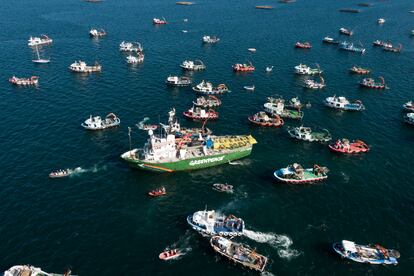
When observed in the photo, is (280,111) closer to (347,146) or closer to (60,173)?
(347,146)

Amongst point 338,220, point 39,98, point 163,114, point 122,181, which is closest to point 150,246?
point 122,181

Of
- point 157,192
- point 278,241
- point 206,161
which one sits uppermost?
point 206,161

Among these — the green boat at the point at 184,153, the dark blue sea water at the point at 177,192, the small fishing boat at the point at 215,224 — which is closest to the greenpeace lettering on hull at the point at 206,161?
the green boat at the point at 184,153

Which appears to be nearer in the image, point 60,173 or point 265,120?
point 60,173

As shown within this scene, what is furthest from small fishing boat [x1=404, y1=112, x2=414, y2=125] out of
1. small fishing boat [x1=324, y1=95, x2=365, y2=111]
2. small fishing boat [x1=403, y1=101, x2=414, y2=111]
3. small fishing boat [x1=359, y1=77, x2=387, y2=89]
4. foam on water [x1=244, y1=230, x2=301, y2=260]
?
foam on water [x1=244, y1=230, x2=301, y2=260]

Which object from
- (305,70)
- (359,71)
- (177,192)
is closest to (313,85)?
(305,70)

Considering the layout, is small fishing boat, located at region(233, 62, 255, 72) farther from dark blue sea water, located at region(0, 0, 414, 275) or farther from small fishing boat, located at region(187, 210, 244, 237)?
small fishing boat, located at region(187, 210, 244, 237)

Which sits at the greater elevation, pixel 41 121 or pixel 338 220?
pixel 41 121

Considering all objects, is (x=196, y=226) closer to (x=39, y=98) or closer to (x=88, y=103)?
(x=88, y=103)
